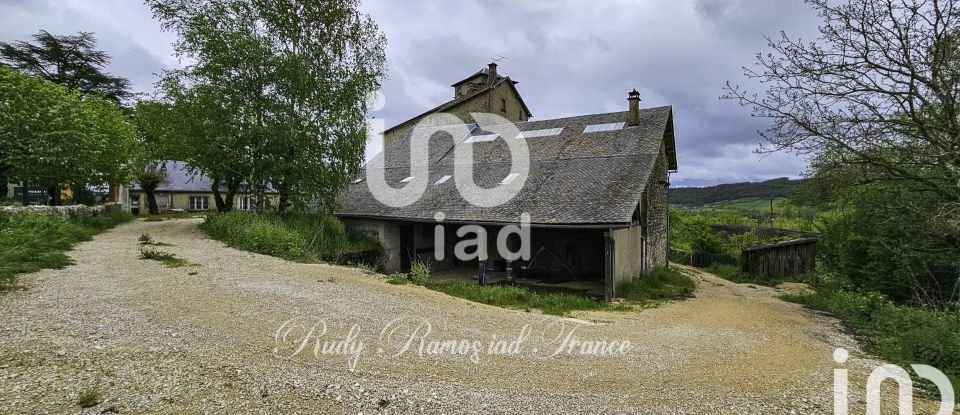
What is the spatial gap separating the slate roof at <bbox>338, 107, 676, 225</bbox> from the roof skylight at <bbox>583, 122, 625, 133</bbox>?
29 cm

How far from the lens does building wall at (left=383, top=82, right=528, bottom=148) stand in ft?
81.8

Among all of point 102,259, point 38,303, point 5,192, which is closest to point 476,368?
point 38,303

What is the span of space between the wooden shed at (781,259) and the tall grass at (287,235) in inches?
572

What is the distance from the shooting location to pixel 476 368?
5043 mm

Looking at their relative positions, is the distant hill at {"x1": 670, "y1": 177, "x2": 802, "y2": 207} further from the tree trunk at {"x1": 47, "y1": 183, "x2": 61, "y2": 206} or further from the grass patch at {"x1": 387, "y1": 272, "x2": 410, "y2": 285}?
the tree trunk at {"x1": 47, "y1": 183, "x2": 61, "y2": 206}

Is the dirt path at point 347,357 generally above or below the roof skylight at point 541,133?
below

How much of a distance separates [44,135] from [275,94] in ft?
21.2

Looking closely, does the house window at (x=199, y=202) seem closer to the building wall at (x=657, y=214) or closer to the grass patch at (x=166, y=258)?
the grass patch at (x=166, y=258)

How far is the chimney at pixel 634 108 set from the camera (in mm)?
16719

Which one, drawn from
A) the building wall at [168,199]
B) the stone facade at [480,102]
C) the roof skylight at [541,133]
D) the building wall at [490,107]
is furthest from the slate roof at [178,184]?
the roof skylight at [541,133]

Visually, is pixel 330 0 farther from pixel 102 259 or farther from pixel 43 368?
pixel 43 368

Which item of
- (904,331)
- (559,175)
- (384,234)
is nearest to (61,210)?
(384,234)

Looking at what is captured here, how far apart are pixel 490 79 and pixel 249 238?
17.2m

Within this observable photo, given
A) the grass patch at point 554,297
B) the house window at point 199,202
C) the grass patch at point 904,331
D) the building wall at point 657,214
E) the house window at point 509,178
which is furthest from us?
the house window at point 199,202
